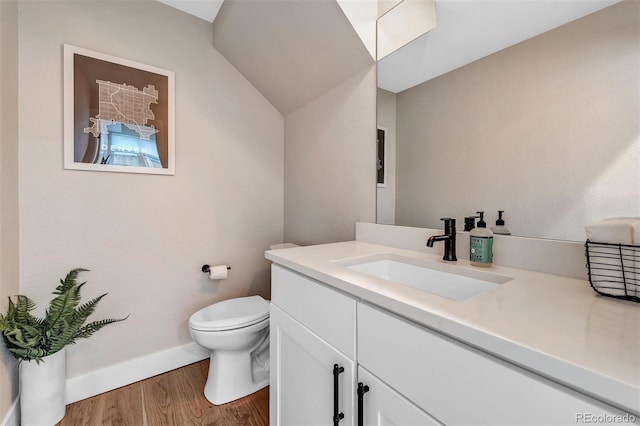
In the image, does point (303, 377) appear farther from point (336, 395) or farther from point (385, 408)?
point (385, 408)

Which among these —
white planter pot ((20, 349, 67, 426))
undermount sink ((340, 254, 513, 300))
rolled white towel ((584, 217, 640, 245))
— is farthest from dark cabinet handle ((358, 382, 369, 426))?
white planter pot ((20, 349, 67, 426))

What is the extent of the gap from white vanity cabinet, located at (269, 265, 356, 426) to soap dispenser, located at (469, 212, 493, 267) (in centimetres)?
50

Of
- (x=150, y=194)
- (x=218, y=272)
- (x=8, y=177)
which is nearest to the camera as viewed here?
(x=8, y=177)

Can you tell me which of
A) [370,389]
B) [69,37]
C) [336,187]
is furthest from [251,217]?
[370,389]

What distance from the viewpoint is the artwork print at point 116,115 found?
4.91 ft

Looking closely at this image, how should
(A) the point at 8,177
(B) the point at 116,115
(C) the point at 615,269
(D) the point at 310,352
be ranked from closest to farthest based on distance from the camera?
(C) the point at 615,269
(D) the point at 310,352
(A) the point at 8,177
(B) the point at 116,115

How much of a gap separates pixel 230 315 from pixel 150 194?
903mm

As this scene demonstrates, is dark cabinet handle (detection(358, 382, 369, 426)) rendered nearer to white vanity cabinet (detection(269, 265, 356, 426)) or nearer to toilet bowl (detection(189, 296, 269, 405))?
white vanity cabinet (detection(269, 265, 356, 426))

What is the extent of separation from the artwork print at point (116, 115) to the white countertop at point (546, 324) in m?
1.47

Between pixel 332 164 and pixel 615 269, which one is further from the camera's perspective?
pixel 332 164

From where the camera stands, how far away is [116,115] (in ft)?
5.27

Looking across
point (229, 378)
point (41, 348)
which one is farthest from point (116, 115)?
point (229, 378)

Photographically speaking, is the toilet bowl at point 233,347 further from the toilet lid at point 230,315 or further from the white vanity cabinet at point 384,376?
the white vanity cabinet at point 384,376

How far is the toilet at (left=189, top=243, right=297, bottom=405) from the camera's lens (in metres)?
1.44
